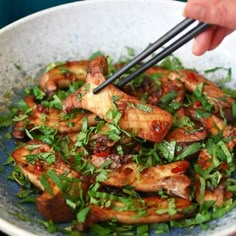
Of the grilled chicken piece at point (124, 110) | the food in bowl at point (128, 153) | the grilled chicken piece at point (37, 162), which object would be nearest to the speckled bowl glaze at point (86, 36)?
the food in bowl at point (128, 153)

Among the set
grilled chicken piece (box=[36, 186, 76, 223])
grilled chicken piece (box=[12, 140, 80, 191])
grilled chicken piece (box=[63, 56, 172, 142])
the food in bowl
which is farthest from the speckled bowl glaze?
grilled chicken piece (box=[36, 186, 76, 223])

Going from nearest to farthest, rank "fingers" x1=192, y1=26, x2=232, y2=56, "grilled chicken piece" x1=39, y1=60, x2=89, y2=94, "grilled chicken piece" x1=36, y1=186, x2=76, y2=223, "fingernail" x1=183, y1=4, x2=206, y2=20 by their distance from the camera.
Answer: "fingernail" x1=183, y1=4, x2=206, y2=20 → "grilled chicken piece" x1=36, y1=186, x2=76, y2=223 → "fingers" x1=192, y1=26, x2=232, y2=56 → "grilled chicken piece" x1=39, y1=60, x2=89, y2=94

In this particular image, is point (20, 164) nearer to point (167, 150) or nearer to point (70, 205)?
point (70, 205)

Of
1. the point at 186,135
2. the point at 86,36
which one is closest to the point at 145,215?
the point at 186,135

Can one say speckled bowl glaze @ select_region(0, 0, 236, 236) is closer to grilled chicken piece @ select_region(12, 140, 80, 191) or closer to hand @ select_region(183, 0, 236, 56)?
grilled chicken piece @ select_region(12, 140, 80, 191)

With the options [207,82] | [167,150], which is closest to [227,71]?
[207,82]

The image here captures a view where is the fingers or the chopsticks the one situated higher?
the chopsticks

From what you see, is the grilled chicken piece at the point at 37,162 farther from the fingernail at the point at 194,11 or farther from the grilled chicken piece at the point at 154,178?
the fingernail at the point at 194,11
